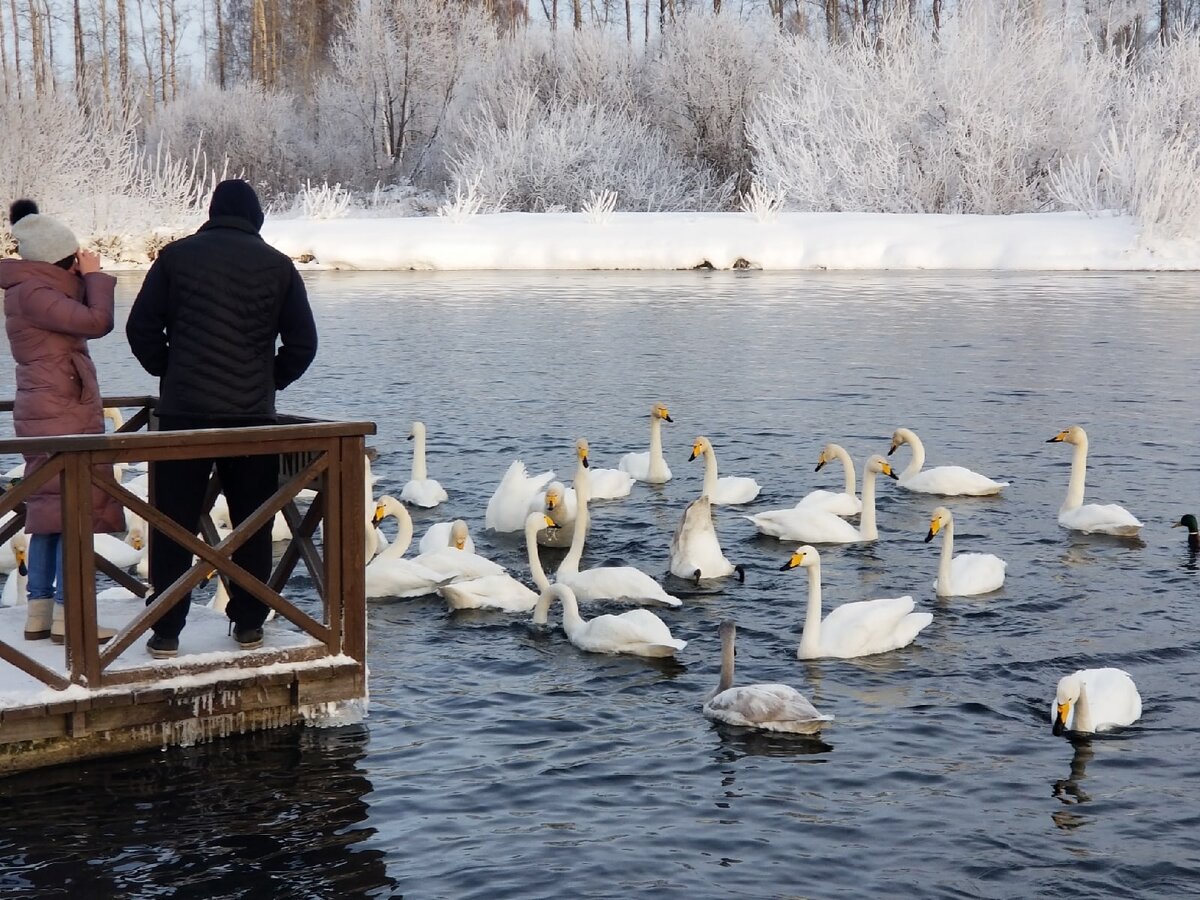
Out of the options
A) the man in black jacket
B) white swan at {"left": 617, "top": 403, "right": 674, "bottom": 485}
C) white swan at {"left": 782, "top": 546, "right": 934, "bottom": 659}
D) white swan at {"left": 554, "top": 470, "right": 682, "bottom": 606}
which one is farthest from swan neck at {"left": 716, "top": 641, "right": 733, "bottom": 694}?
white swan at {"left": 617, "top": 403, "right": 674, "bottom": 485}

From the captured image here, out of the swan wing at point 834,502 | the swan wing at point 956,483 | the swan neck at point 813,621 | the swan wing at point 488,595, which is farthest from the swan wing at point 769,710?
the swan wing at point 956,483

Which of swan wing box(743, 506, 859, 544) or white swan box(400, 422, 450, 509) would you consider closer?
swan wing box(743, 506, 859, 544)

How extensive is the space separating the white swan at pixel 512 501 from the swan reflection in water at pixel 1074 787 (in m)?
5.01

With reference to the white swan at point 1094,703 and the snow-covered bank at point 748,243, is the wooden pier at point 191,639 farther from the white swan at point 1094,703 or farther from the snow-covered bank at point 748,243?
the snow-covered bank at point 748,243

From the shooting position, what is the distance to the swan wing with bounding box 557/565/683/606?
8773mm

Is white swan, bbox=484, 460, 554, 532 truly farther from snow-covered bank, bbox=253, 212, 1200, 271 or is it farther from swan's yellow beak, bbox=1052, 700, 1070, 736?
snow-covered bank, bbox=253, 212, 1200, 271

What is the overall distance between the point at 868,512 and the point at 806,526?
522 millimetres

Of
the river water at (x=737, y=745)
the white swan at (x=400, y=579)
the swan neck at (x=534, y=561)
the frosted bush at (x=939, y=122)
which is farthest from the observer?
the frosted bush at (x=939, y=122)

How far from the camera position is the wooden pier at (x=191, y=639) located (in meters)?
5.81

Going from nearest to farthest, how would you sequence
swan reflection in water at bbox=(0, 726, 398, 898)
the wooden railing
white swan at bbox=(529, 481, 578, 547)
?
swan reflection in water at bbox=(0, 726, 398, 898), the wooden railing, white swan at bbox=(529, 481, 578, 547)

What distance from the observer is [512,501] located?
10.9 meters

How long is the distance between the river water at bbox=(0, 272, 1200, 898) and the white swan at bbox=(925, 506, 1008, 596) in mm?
81

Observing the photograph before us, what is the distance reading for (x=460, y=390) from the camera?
663 inches

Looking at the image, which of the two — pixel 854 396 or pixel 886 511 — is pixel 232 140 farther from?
pixel 886 511
